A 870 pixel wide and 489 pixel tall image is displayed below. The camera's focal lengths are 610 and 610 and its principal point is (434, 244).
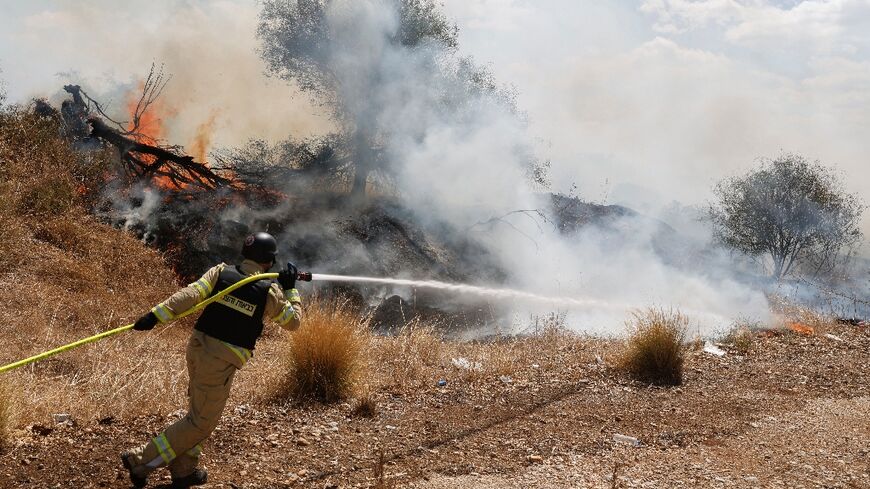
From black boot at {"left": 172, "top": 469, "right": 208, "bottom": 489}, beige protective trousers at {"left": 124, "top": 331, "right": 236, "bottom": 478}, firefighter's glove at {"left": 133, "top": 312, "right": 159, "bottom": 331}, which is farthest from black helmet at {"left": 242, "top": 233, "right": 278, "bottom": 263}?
black boot at {"left": 172, "top": 469, "right": 208, "bottom": 489}

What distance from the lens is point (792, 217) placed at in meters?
17.6

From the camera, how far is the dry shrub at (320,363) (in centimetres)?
518

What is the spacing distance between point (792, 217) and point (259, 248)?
18.0 m

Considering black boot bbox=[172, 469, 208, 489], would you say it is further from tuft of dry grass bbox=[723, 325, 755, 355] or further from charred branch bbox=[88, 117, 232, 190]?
charred branch bbox=[88, 117, 232, 190]

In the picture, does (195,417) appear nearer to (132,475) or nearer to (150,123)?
(132,475)

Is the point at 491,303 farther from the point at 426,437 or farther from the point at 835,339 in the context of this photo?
the point at 426,437

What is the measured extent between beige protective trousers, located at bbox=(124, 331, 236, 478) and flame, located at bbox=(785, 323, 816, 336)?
867cm

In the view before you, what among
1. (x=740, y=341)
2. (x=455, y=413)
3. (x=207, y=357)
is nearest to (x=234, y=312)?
(x=207, y=357)

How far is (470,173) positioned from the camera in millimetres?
14844

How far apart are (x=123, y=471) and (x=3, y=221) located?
7.80 metres

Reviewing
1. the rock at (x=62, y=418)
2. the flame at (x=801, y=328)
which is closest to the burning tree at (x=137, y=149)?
the rock at (x=62, y=418)

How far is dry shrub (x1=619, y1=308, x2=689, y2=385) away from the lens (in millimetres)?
6332

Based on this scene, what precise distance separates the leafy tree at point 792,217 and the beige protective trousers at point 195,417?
690 inches

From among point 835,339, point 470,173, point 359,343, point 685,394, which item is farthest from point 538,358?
point 470,173
